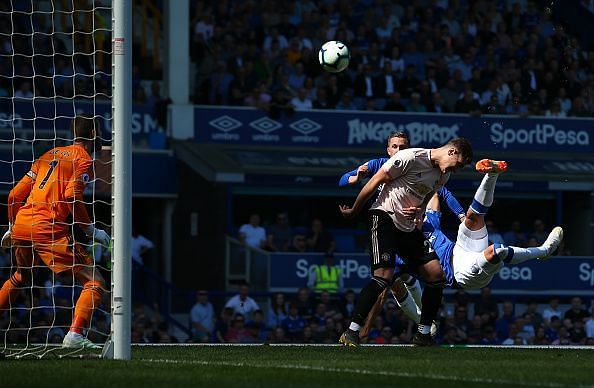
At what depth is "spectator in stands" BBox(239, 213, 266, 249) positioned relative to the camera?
75.0ft

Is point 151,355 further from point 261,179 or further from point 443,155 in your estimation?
point 261,179

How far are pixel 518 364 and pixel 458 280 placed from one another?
2774mm

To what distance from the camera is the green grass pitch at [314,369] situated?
29.4ft

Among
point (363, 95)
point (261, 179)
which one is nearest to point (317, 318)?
point (261, 179)

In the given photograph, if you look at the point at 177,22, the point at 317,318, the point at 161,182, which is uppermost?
the point at 177,22

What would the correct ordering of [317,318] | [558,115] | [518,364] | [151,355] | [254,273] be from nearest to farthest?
[518,364] < [151,355] < [317,318] < [254,273] < [558,115]

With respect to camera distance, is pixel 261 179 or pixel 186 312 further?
pixel 261 179

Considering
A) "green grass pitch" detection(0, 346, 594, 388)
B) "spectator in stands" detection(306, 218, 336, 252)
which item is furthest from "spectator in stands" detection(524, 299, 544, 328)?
"green grass pitch" detection(0, 346, 594, 388)

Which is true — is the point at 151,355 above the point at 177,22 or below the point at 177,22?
below

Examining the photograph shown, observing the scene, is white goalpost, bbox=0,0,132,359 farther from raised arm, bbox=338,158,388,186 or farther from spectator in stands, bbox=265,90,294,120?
spectator in stands, bbox=265,90,294,120

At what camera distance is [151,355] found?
38.0 ft

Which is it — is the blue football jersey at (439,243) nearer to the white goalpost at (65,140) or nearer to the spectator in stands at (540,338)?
the white goalpost at (65,140)

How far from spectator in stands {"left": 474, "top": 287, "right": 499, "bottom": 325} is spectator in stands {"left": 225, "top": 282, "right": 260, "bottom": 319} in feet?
11.2

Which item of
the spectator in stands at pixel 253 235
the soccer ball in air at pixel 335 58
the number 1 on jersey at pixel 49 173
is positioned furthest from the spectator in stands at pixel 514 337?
the number 1 on jersey at pixel 49 173
